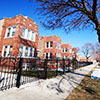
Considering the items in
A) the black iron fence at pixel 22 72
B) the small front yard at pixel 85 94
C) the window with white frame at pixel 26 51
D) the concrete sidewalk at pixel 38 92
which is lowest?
the small front yard at pixel 85 94

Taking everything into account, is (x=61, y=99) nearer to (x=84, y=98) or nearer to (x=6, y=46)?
(x=84, y=98)

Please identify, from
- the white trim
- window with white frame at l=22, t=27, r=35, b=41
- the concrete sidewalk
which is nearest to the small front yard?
the concrete sidewalk

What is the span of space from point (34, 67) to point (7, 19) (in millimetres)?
11095

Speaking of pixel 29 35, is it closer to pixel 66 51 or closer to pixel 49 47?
pixel 49 47

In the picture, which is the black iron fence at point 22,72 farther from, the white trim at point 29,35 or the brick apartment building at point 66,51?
the brick apartment building at point 66,51

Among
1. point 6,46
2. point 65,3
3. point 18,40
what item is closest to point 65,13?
point 65,3

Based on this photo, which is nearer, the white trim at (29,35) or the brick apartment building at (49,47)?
the white trim at (29,35)

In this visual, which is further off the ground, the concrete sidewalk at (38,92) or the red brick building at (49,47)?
the red brick building at (49,47)

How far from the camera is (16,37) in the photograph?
10.7 m

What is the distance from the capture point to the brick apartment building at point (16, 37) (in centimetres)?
1077

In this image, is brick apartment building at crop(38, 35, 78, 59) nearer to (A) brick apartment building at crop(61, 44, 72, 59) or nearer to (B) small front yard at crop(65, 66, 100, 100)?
(A) brick apartment building at crop(61, 44, 72, 59)

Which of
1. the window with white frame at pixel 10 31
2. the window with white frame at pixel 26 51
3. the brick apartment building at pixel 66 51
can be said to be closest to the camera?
the window with white frame at pixel 26 51

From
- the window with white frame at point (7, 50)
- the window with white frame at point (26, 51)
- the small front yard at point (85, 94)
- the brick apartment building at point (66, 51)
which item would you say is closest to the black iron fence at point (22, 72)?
the small front yard at point (85, 94)

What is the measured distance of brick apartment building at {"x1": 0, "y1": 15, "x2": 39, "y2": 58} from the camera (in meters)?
10.8
